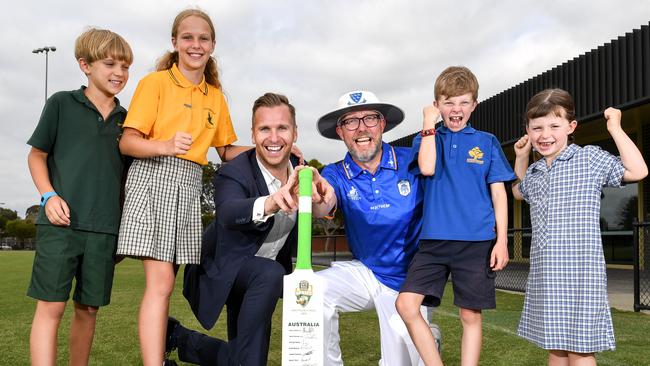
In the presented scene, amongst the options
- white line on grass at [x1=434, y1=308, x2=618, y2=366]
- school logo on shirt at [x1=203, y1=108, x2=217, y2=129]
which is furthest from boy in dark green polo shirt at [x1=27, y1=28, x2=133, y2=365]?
white line on grass at [x1=434, y1=308, x2=618, y2=366]

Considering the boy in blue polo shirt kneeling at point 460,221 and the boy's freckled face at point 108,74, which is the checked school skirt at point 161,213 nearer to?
the boy's freckled face at point 108,74

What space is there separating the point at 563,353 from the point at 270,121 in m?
2.08

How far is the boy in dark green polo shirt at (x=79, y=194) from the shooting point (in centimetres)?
319

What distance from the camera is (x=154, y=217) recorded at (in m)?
3.24

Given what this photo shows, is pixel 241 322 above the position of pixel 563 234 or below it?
below

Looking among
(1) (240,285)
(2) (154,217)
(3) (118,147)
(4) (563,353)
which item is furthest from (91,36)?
(4) (563,353)

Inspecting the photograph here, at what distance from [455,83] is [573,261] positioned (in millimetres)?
1214

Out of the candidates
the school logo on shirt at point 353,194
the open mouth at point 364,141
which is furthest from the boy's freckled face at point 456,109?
the school logo on shirt at point 353,194

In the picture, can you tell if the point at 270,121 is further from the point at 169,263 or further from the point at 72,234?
the point at 72,234

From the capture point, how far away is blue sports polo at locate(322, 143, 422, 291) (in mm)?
3768

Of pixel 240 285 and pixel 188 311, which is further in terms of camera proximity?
pixel 188 311

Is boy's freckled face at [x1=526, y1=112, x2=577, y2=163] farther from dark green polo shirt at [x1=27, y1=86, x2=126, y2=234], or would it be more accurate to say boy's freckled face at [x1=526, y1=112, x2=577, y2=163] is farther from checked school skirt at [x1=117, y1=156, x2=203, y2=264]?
dark green polo shirt at [x1=27, y1=86, x2=126, y2=234]

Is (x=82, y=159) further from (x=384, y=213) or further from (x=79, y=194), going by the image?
(x=384, y=213)

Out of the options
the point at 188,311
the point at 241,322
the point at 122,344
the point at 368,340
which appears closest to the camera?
the point at 241,322
